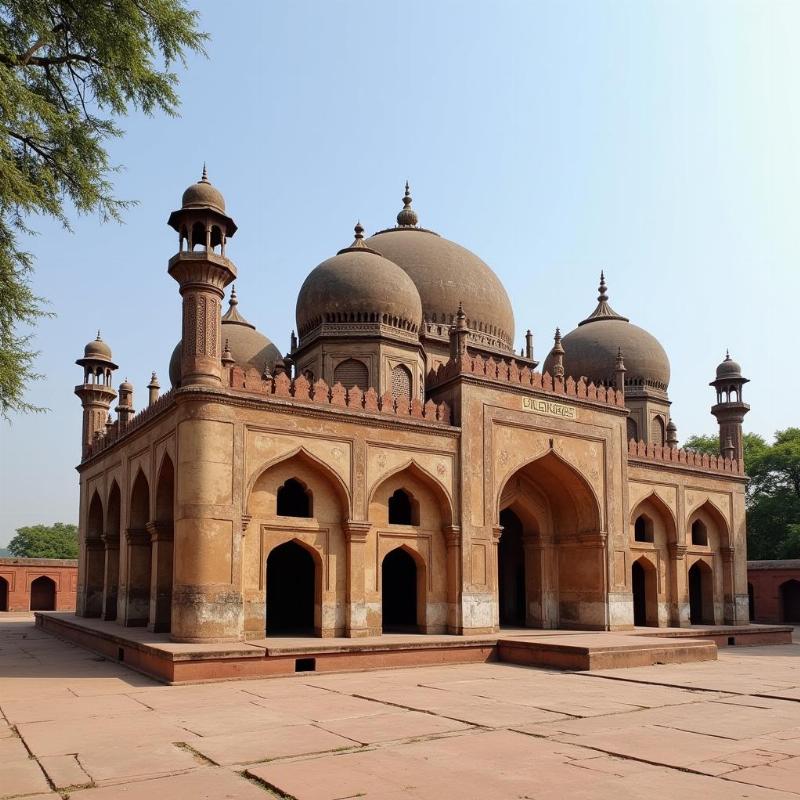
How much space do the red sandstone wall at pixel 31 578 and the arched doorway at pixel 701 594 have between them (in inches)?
777

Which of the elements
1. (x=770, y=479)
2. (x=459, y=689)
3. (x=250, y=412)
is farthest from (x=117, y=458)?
(x=770, y=479)

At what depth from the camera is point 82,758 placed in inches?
243

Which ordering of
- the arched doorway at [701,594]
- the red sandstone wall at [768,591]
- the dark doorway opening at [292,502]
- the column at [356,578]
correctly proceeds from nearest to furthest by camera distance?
the column at [356,578], the dark doorway opening at [292,502], the arched doorway at [701,594], the red sandstone wall at [768,591]

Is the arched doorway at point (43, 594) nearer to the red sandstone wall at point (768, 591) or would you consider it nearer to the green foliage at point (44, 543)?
the red sandstone wall at point (768, 591)

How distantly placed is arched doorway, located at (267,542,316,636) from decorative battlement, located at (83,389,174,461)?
3818 millimetres

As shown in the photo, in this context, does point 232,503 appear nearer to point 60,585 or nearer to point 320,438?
point 320,438

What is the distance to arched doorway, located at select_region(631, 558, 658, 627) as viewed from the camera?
18.8 meters

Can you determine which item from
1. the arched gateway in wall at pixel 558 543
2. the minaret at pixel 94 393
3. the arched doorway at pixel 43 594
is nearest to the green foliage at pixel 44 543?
the arched doorway at pixel 43 594

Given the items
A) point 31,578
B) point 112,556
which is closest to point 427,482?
point 112,556

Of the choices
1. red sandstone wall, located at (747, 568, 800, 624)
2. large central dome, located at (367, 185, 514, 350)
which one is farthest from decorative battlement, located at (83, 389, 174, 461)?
red sandstone wall, located at (747, 568, 800, 624)

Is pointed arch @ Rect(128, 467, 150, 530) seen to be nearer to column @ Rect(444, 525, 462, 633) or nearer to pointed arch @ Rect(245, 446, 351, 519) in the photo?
pointed arch @ Rect(245, 446, 351, 519)

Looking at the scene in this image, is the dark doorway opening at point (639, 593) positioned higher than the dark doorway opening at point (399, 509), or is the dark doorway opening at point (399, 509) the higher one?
the dark doorway opening at point (399, 509)

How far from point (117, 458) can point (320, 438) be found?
5675 mm

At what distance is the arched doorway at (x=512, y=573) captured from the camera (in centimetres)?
1916
